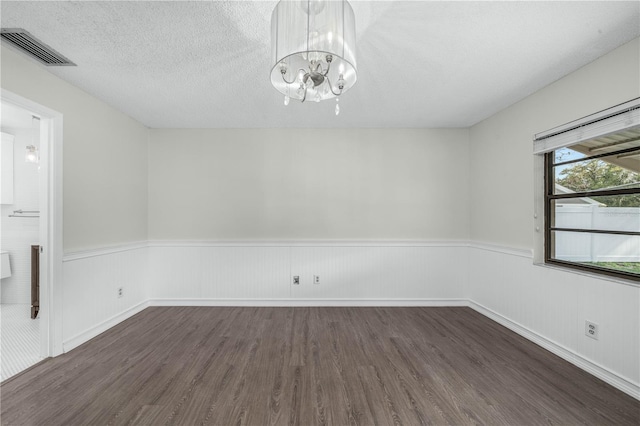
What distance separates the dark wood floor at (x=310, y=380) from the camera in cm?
181

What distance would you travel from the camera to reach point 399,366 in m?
2.38

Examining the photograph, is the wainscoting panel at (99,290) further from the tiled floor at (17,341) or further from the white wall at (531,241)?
the white wall at (531,241)

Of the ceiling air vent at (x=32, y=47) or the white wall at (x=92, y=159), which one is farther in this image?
the white wall at (x=92, y=159)

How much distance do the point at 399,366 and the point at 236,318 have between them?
2055mm

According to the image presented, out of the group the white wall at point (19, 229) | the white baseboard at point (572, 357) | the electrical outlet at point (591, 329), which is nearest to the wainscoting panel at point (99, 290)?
the white wall at point (19, 229)

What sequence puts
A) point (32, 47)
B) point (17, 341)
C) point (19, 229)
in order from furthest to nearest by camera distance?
1. point (19, 229)
2. point (17, 341)
3. point (32, 47)

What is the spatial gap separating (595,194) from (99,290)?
4.99 metres

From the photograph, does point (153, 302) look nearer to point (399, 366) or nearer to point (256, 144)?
point (256, 144)

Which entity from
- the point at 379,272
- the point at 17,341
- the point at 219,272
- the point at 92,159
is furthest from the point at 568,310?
the point at 17,341

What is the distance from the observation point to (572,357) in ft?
8.10

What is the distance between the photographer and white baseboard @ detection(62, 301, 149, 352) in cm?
271

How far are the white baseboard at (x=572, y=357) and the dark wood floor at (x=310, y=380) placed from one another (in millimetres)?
77

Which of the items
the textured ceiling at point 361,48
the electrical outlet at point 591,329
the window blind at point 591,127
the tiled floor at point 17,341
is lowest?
the tiled floor at point 17,341

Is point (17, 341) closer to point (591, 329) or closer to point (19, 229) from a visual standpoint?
point (19, 229)
